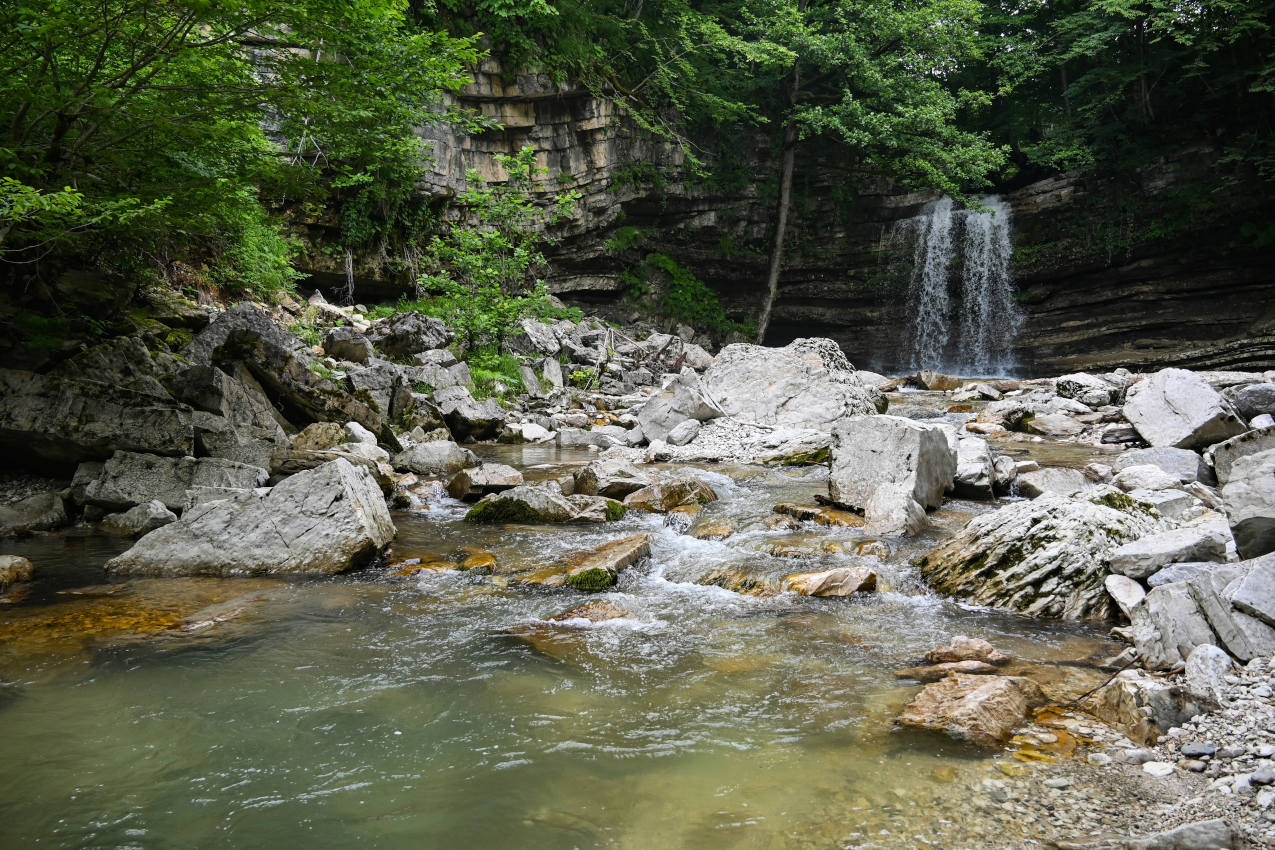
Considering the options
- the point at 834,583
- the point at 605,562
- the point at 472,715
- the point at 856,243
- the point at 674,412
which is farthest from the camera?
the point at 856,243

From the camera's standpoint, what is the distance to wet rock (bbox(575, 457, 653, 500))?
8148 millimetres

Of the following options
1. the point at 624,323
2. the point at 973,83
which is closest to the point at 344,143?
the point at 624,323

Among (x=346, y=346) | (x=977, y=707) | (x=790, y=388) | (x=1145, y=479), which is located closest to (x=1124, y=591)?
(x=977, y=707)

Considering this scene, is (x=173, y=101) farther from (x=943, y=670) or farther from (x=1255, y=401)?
(x=1255, y=401)

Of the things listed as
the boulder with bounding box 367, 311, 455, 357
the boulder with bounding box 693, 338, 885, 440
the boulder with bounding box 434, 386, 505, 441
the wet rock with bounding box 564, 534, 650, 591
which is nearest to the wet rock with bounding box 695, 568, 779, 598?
the wet rock with bounding box 564, 534, 650, 591

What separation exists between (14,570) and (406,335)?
1025 centimetres

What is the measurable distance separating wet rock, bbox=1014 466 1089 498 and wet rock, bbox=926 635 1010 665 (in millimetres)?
3777

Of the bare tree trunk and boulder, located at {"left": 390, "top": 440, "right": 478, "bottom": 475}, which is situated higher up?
the bare tree trunk

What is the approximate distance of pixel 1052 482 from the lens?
23.3 ft

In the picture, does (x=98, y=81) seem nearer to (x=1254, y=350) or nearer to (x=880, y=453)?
(x=880, y=453)

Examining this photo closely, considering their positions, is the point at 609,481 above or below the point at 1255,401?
below

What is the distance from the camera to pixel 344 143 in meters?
7.34

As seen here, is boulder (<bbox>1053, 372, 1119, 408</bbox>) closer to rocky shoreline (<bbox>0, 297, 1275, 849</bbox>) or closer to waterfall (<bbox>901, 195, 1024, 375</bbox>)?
rocky shoreline (<bbox>0, 297, 1275, 849</bbox>)

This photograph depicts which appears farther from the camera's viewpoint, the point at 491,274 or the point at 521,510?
the point at 491,274
